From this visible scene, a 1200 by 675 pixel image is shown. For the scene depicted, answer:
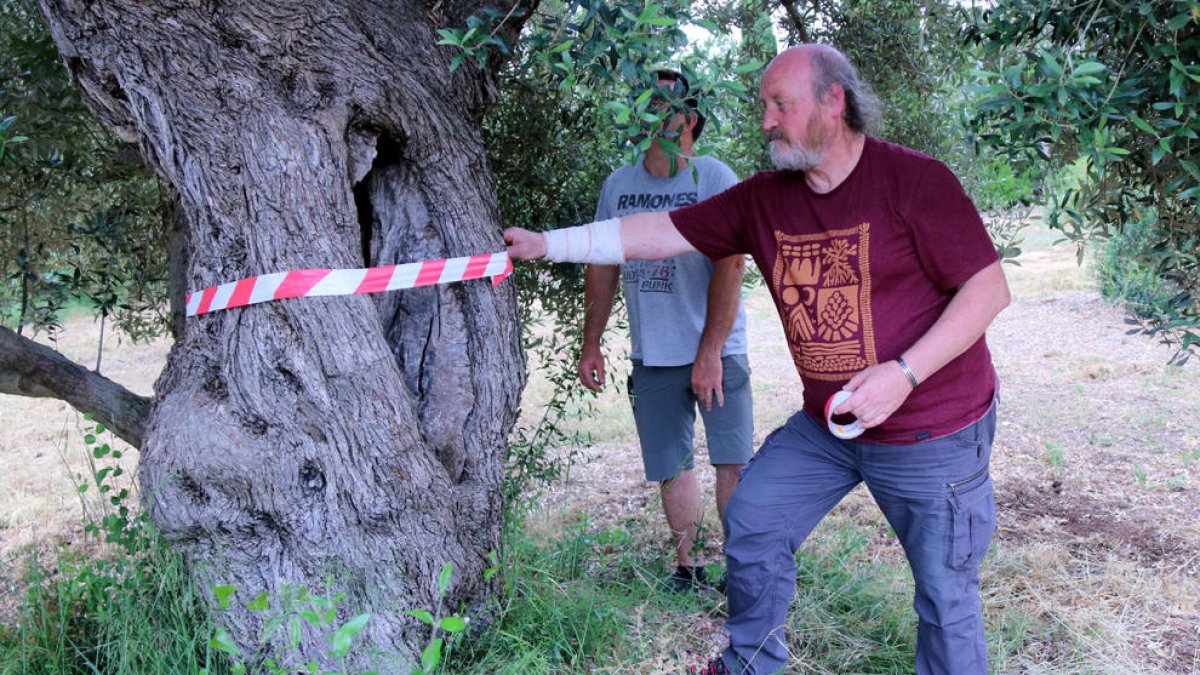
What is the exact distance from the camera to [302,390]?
10.2 ft

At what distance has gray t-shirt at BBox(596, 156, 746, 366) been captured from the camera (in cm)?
425

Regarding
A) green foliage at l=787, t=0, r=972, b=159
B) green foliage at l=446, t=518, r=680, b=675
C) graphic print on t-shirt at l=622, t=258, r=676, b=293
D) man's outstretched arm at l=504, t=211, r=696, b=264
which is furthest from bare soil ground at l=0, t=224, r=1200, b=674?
green foliage at l=787, t=0, r=972, b=159

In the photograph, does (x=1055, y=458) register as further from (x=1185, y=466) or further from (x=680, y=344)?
(x=680, y=344)

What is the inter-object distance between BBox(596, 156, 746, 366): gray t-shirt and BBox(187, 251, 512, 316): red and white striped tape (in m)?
1.16

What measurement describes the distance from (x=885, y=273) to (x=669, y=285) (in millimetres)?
1352

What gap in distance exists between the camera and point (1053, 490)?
6.26 metres

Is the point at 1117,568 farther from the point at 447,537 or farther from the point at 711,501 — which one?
the point at 447,537

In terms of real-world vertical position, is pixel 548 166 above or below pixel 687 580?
above

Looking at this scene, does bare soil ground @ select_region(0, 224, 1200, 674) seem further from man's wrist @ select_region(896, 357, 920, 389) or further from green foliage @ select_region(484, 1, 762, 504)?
man's wrist @ select_region(896, 357, 920, 389)

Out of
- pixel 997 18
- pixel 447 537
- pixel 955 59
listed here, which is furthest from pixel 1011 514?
pixel 447 537

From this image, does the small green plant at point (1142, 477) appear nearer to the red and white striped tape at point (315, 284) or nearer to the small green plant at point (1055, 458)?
the small green plant at point (1055, 458)

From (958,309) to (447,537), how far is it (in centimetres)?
184

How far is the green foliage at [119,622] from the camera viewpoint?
300 cm

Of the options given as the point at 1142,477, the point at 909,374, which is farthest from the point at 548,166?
the point at 1142,477
